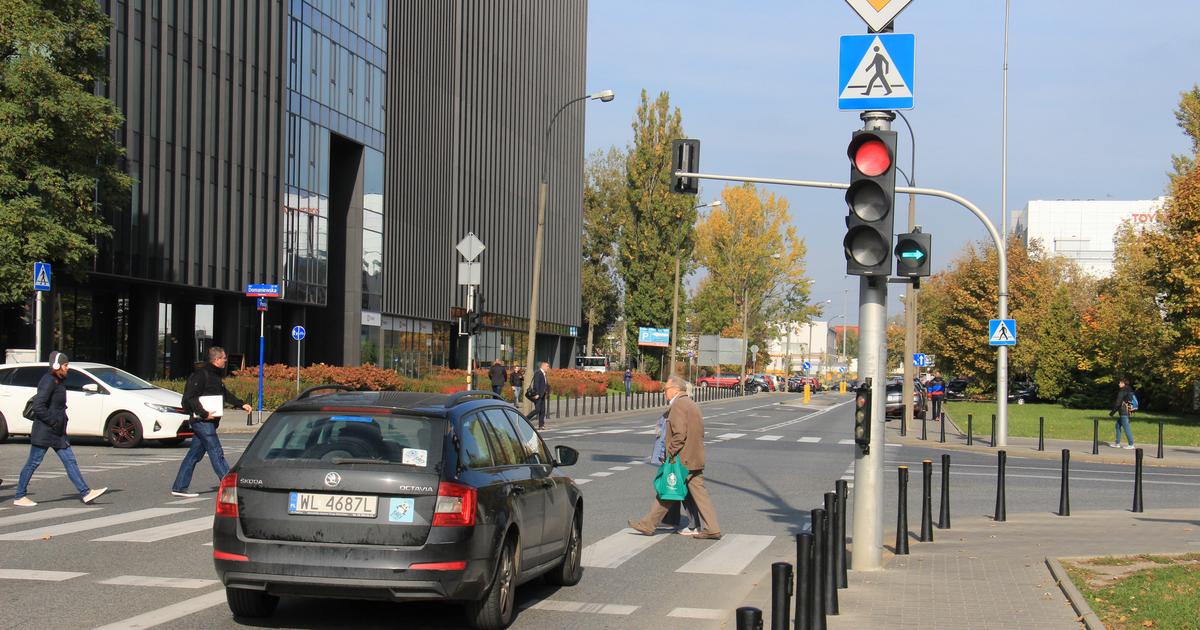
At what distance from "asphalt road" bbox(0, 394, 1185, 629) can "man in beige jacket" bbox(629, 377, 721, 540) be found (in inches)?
8.1

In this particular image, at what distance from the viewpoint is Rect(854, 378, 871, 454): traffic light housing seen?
9.88 metres

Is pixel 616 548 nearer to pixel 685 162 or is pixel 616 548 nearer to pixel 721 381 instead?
pixel 685 162

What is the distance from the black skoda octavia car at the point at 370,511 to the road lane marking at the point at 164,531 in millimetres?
4013

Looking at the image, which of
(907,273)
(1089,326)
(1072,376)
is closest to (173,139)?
(907,273)

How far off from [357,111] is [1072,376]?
44241 millimetres

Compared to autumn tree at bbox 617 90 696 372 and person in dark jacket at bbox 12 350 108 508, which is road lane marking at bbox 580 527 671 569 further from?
autumn tree at bbox 617 90 696 372

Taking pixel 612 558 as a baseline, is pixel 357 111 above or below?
above

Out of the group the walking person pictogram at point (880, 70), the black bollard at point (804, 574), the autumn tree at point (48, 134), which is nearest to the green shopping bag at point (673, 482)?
the walking person pictogram at point (880, 70)

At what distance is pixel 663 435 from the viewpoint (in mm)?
13273

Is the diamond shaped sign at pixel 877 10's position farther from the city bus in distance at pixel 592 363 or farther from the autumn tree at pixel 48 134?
the city bus in distance at pixel 592 363

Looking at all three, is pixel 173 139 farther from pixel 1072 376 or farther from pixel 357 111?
pixel 1072 376

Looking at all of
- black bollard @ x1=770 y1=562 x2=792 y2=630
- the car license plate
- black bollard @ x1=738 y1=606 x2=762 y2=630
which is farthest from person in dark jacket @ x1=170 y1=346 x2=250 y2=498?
black bollard @ x1=738 y1=606 x2=762 y2=630

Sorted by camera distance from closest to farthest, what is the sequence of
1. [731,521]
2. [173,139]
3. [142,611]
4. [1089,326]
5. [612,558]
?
[142,611]
[612,558]
[731,521]
[173,139]
[1089,326]

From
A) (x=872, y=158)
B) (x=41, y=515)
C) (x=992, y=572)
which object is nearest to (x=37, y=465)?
(x=41, y=515)
